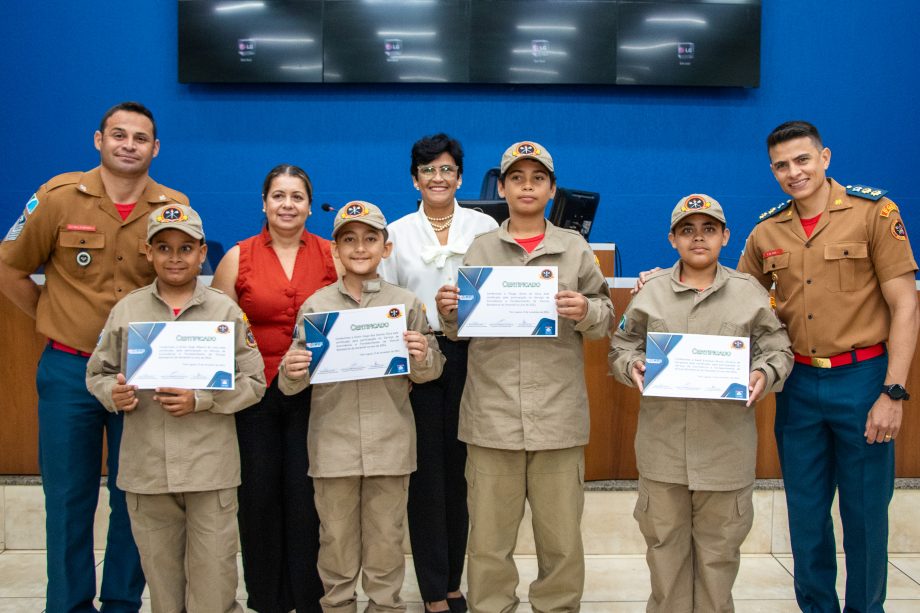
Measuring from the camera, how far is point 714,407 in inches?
86.9

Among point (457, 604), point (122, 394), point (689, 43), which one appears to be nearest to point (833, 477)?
point (457, 604)

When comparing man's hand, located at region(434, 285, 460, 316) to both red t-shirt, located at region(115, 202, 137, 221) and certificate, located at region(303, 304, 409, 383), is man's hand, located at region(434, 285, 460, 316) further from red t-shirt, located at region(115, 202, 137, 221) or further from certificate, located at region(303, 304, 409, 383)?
red t-shirt, located at region(115, 202, 137, 221)

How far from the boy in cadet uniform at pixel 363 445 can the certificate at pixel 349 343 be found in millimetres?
66

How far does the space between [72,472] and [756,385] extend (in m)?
2.10

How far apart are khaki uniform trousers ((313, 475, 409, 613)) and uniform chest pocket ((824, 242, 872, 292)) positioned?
149 centimetres

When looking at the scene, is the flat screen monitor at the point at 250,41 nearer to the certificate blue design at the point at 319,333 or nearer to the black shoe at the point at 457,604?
the certificate blue design at the point at 319,333

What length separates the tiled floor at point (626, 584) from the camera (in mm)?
2756

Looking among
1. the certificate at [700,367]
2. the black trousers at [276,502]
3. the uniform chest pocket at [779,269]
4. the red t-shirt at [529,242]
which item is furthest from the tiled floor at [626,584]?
the red t-shirt at [529,242]

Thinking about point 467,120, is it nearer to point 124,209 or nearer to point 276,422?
point 124,209

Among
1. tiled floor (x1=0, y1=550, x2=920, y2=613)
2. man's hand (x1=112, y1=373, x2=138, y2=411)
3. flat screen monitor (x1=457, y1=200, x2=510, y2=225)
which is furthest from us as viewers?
flat screen monitor (x1=457, y1=200, x2=510, y2=225)

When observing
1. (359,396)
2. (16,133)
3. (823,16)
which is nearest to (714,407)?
(359,396)

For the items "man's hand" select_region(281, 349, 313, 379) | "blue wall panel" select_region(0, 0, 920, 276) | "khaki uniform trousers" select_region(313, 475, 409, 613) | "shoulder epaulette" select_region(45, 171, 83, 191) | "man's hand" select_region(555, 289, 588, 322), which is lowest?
"khaki uniform trousers" select_region(313, 475, 409, 613)

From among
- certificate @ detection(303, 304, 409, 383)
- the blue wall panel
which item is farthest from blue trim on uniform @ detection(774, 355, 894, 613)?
the blue wall panel

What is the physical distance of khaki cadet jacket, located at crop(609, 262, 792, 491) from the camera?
217 cm
